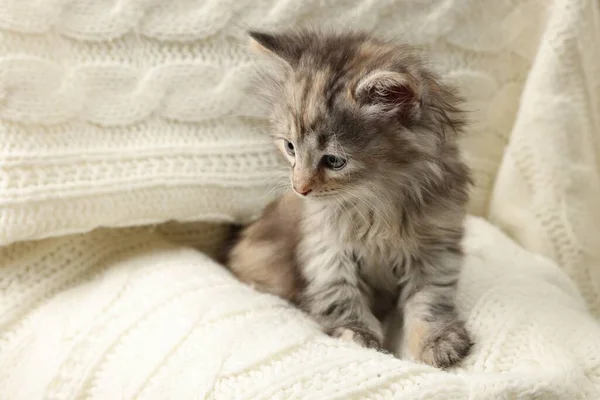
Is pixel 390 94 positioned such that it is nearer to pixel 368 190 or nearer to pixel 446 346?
pixel 368 190

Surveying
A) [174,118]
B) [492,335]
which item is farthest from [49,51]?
[492,335]

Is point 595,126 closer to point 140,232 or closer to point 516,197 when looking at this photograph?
point 516,197

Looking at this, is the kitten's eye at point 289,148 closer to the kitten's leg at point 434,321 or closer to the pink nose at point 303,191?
the pink nose at point 303,191

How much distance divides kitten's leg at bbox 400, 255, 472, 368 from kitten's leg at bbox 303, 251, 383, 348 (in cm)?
7

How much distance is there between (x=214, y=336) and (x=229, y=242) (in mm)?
478

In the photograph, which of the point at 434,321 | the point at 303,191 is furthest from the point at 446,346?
the point at 303,191

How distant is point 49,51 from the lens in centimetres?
116

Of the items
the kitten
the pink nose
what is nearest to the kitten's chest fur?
the kitten

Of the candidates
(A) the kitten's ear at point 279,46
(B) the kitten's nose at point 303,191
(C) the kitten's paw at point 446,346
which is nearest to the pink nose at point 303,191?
(B) the kitten's nose at point 303,191

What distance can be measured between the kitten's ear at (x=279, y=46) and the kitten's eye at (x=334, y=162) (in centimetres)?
20

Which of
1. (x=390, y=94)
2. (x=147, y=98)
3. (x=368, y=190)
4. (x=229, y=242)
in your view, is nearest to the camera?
(x=390, y=94)

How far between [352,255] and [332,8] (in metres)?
0.59

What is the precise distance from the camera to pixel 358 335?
105 centimetres

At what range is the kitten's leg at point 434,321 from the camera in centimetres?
99
